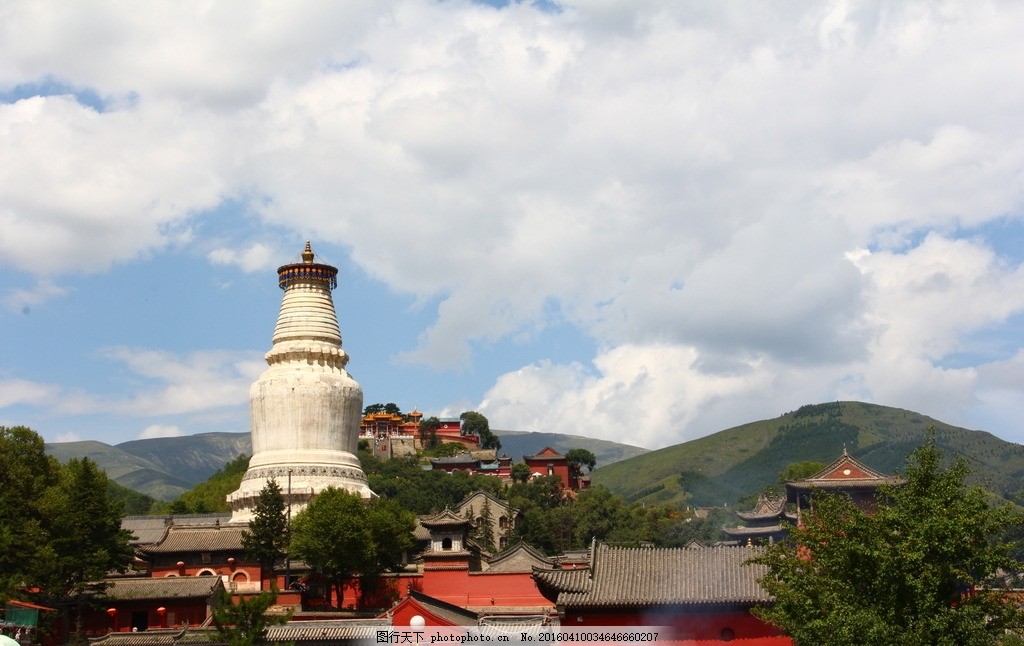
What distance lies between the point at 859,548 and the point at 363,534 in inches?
895

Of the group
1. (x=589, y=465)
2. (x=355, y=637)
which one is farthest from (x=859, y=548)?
(x=589, y=465)

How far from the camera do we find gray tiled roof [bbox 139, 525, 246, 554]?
44.8 meters

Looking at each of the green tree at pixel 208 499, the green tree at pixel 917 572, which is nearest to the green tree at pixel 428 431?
the green tree at pixel 208 499

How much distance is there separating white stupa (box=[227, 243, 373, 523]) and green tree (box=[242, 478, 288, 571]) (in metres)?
5.79

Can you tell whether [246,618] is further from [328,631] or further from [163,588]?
[163,588]

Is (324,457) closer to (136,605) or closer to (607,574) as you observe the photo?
(136,605)

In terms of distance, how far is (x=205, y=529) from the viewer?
4653cm

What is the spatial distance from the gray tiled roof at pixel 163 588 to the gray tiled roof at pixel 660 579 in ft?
46.9

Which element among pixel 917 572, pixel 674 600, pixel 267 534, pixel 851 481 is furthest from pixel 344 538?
pixel 851 481

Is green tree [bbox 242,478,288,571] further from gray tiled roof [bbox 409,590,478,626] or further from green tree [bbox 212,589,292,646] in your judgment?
green tree [bbox 212,589,292,646]

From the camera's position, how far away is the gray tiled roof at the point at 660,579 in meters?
29.7

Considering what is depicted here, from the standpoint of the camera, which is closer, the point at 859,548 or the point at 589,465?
the point at 859,548

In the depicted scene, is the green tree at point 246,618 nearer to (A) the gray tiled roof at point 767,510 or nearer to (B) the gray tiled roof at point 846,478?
(B) the gray tiled roof at point 846,478

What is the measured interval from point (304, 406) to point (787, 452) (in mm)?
120177
